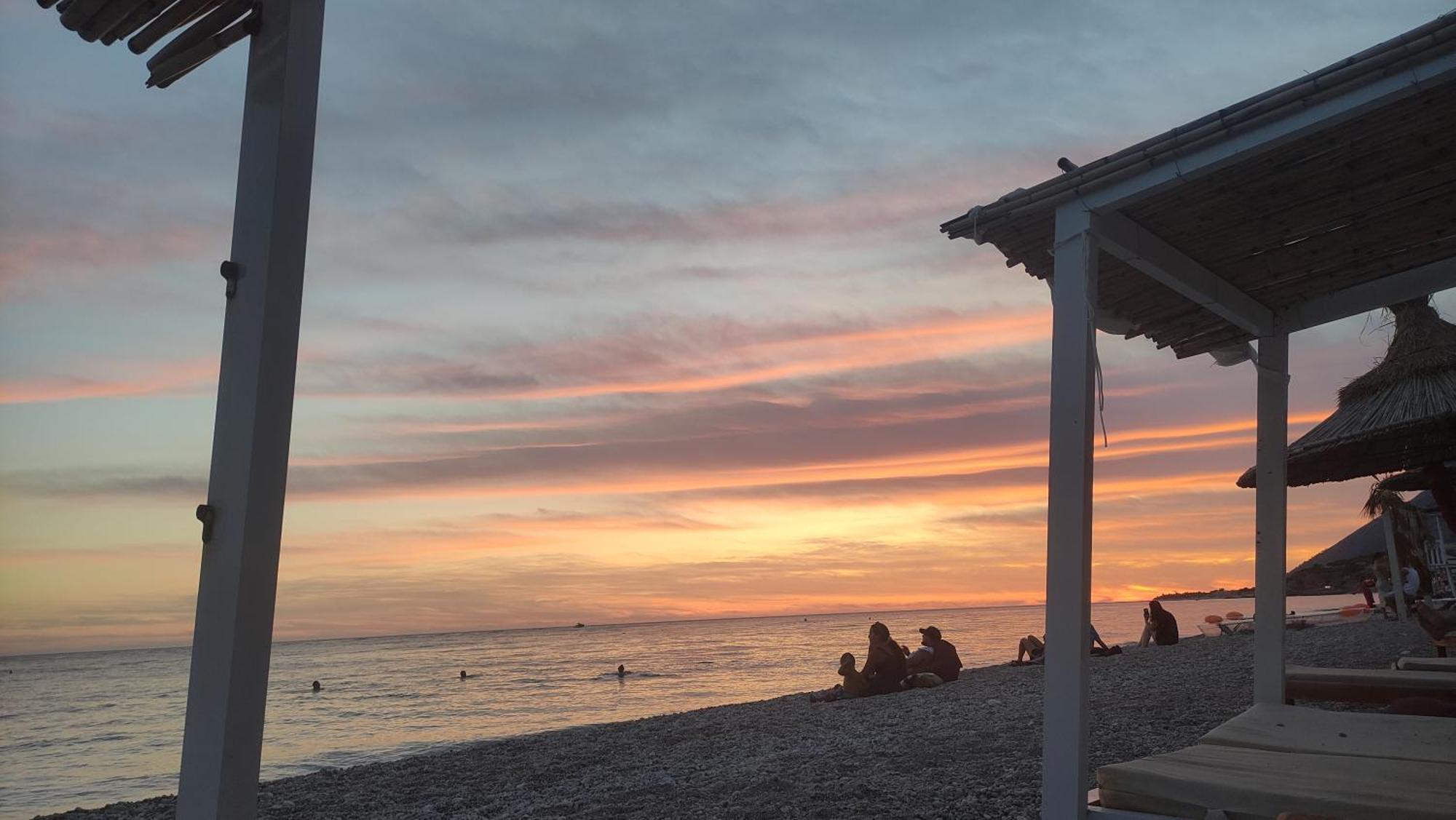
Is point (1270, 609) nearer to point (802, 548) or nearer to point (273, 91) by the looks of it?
point (273, 91)

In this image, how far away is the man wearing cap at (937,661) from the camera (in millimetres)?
12219

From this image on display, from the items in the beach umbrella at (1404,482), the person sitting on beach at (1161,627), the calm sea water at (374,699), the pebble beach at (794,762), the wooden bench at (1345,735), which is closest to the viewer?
the wooden bench at (1345,735)

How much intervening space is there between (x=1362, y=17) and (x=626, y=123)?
21.0 feet

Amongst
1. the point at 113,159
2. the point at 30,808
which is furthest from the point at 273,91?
the point at 30,808

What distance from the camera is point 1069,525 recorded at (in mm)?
4051

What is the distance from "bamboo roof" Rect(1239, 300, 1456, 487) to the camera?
7.15 metres

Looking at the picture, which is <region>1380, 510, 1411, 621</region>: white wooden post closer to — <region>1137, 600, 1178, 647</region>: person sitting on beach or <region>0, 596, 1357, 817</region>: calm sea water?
<region>1137, 600, 1178, 647</region>: person sitting on beach

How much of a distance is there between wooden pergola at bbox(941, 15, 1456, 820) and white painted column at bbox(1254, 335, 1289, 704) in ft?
1.43

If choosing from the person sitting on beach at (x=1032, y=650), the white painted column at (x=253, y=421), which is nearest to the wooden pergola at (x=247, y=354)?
the white painted column at (x=253, y=421)

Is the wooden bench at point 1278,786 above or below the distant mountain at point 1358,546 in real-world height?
below

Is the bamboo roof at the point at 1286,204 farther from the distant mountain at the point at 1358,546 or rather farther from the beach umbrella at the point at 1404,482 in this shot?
the distant mountain at the point at 1358,546

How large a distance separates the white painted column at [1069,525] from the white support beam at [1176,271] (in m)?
0.23

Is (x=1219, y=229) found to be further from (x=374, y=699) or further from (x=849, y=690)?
(x=374, y=699)

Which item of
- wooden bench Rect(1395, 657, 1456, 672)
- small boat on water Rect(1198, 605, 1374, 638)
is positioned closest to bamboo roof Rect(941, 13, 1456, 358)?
wooden bench Rect(1395, 657, 1456, 672)
